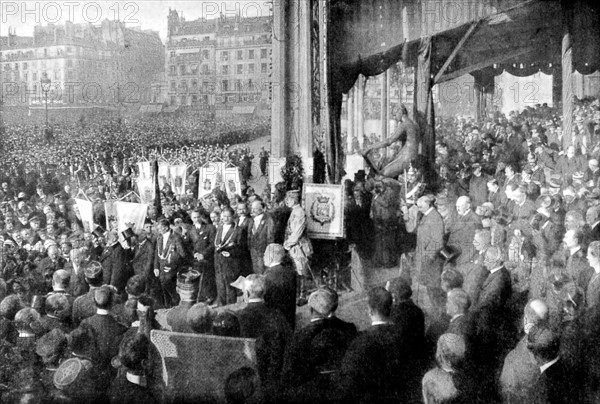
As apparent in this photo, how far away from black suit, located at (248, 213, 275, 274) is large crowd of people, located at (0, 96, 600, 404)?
13 millimetres

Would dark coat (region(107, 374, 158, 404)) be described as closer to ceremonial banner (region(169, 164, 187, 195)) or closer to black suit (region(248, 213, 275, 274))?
black suit (region(248, 213, 275, 274))

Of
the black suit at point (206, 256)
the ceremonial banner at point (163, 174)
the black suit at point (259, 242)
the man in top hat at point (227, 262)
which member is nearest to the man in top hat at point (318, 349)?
the black suit at point (259, 242)

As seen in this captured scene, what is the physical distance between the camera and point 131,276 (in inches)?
330

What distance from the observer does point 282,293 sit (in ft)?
27.0

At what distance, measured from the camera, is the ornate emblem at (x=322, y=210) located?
852 cm

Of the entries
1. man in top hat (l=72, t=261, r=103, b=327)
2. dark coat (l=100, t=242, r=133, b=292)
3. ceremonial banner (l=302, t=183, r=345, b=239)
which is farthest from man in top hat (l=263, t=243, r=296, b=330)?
man in top hat (l=72, t=261, r=103, b=327)

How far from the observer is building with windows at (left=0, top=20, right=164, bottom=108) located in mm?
8422

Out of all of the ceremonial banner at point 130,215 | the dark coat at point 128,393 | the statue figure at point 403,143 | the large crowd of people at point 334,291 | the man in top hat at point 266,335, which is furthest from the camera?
the statue figure at point 403,143

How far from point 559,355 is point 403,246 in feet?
6.09

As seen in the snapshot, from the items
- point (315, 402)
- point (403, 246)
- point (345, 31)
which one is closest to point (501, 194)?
point (403, 246)

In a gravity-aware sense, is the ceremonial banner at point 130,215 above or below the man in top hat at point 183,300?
above

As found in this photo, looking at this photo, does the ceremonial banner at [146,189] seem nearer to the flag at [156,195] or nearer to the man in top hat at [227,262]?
the flag at [156,195]

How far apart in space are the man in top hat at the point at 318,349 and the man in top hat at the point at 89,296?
1993 mm

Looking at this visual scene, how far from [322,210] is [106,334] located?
8.03 ft
